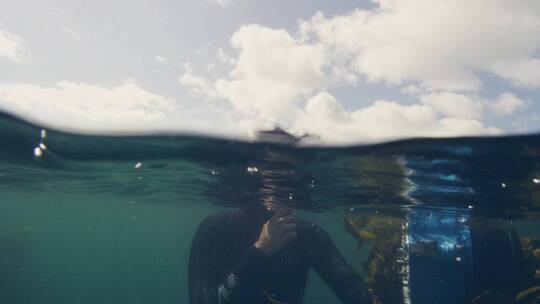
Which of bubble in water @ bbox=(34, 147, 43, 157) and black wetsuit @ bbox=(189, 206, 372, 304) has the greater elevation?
bubble in water @ bbox=(34, 147, 43, 157)

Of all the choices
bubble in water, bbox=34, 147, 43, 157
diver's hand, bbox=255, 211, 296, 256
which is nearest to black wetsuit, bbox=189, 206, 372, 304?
diver's hand, bbox=255, 211, 296, 256

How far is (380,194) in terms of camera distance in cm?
1728

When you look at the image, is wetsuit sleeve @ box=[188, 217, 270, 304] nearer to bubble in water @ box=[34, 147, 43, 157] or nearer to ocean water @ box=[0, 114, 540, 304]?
ocean water @ box=[0, 114, 540, 304]

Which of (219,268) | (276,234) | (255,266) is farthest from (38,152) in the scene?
(276,234)

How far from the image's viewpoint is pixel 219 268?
42.3 ft

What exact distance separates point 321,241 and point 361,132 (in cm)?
553

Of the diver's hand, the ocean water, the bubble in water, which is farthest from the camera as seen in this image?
the bubble in water

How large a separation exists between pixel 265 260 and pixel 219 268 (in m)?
2.12

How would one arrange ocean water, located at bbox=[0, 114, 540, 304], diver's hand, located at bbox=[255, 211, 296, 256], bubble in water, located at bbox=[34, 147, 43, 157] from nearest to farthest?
ocean water, located at bbox=[0, 114, 540, 304], diver's hand, located at bbox=[255, 211, 296, 256], bubble in water, located at bbox=[34, 147, 43, 157]

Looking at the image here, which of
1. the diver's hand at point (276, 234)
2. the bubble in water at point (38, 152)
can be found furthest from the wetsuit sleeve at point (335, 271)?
the bubble in water at point (38, 152)

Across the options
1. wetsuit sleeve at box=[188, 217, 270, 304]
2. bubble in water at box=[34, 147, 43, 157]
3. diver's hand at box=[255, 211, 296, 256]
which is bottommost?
wetsuit sleeve at box=[188, 217, 270, 304]

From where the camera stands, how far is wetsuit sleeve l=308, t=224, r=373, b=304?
1125 cm

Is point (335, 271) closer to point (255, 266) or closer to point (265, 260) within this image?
point (265, 260)

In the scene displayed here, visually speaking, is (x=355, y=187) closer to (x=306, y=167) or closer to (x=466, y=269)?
(x=306, y=167)
